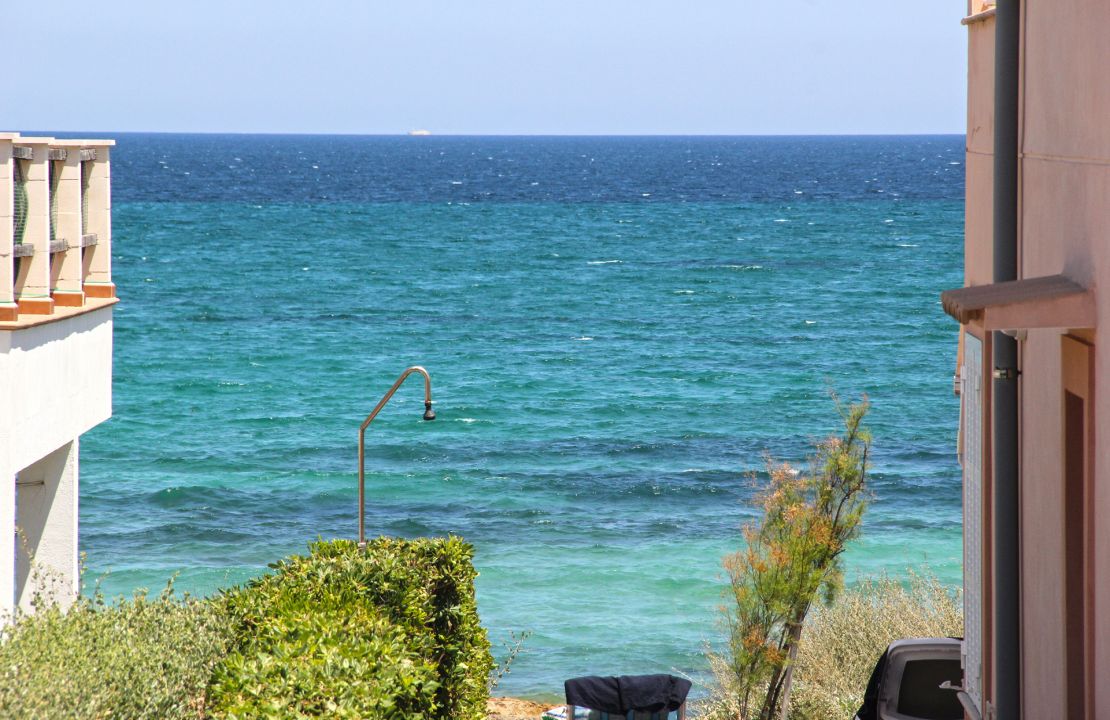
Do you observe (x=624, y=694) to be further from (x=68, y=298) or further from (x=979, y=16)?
(x=979, y=16)

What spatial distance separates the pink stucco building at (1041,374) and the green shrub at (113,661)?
13.2 feet

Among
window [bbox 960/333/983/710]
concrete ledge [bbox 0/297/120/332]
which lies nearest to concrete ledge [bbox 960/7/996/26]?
window [bbox 960/333/983/710]

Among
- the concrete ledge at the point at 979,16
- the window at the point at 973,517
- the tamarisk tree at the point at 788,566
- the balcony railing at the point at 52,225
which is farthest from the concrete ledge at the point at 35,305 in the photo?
the tamarisk tree at the point at 788,566

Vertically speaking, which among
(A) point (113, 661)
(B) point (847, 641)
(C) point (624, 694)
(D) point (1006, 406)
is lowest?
(B) point (847, 641)

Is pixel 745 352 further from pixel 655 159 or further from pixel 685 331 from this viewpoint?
pixel 655 159

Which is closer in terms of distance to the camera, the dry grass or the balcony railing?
the balcony railing

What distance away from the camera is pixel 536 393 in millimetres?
41875

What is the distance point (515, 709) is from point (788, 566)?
369 centimetres

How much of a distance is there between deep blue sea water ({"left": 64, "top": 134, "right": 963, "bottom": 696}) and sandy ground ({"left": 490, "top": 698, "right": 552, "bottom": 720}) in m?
1.33

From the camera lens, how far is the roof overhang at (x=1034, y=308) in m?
5.41

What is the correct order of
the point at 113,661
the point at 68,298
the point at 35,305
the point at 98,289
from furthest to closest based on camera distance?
the point at 98,289 < the point at 68,298 < the point at 35,305 < the point at 113,661

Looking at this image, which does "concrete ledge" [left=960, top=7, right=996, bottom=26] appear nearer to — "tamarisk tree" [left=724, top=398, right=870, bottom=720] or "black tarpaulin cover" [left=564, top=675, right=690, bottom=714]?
"tamarisk tree" [left=724, top=398, right=870, bottom=720]

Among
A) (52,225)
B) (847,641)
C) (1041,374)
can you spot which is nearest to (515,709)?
(847,641)

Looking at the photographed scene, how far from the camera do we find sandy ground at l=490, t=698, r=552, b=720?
15.0 m
